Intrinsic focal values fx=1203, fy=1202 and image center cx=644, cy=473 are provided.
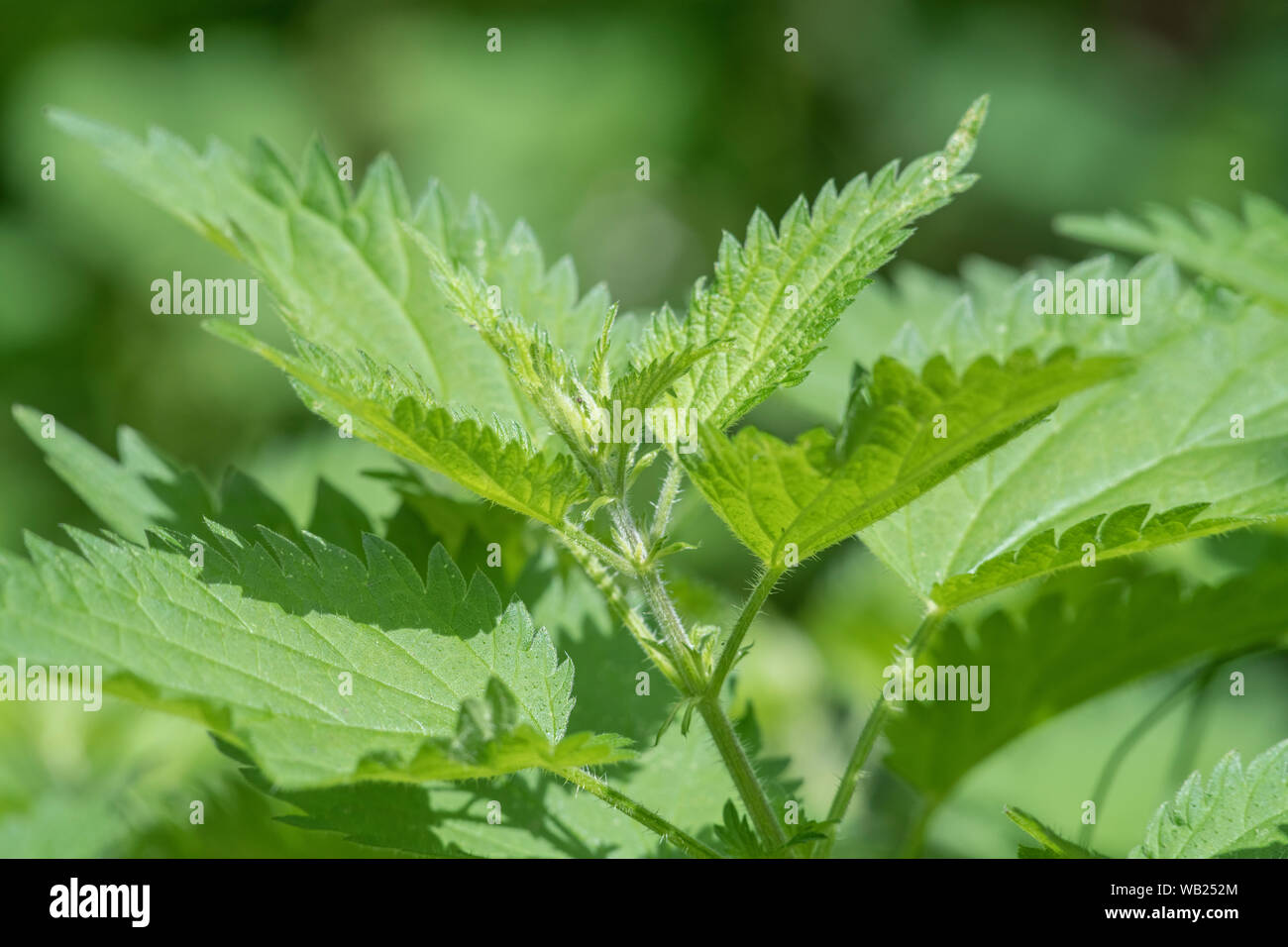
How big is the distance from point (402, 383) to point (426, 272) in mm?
611

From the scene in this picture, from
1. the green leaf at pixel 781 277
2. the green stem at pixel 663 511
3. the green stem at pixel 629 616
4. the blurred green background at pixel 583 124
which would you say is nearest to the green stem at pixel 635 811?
the green stem at pixel 629 616

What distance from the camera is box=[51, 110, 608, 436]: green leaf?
168 centimetres

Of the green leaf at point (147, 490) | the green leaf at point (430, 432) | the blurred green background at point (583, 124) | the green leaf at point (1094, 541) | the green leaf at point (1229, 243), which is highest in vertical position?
the blurred green background at point (583, 124)

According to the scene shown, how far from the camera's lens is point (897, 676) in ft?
5.08

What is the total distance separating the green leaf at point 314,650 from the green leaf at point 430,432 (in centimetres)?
13

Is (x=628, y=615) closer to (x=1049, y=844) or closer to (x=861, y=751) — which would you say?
(x=861, y=751)

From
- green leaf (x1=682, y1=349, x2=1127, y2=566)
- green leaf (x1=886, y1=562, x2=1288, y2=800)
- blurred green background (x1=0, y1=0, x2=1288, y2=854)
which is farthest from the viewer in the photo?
blurred green background (x1=0, y1=0, x2=1288, y2=854)

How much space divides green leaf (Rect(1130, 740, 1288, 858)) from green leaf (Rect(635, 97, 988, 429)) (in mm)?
650

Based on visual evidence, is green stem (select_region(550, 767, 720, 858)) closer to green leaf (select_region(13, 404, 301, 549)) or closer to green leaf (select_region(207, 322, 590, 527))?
green leaf (select_region(207, 322, 590, 527))

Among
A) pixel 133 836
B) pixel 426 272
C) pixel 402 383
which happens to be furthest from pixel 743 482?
pixel 133 836

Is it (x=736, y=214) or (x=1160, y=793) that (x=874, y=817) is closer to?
(x=1160, y=793)

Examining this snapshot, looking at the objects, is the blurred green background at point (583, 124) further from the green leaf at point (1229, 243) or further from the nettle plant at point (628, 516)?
the nettle plant at point (628, 516)

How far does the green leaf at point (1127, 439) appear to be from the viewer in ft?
5.29

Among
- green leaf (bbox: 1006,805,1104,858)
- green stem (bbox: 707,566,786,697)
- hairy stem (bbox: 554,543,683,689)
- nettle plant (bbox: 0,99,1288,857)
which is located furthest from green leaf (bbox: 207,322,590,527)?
green leaf (bbox: 1006,805,1104,858)
